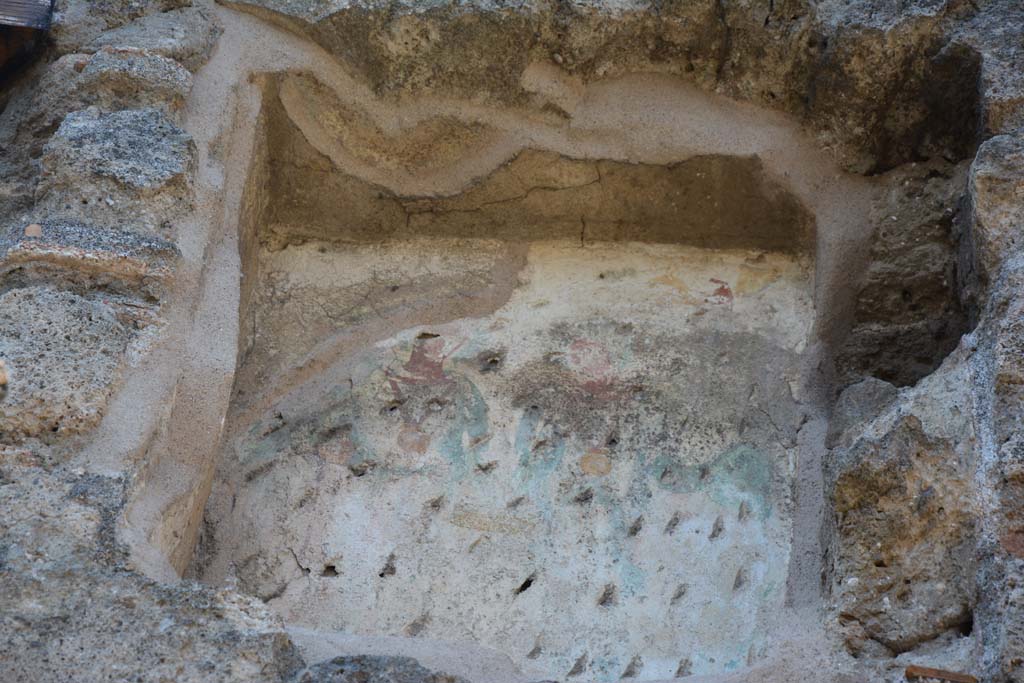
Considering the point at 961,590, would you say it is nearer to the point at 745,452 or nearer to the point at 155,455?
the point at 745,452

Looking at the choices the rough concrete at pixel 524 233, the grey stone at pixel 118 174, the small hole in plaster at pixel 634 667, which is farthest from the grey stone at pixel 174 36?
the small hole in plaster at pixel 634 667

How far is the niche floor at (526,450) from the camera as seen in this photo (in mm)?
2816

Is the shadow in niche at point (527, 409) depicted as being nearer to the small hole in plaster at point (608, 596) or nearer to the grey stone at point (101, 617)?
the small hole in plaster at point (608, 596)

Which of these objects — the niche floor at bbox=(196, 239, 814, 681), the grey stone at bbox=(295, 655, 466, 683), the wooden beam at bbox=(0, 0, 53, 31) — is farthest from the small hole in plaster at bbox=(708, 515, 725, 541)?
the wooden beam at bbox=(0, 0, 53, 31)

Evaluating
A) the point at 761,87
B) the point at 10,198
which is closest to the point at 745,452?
the point at 761,87

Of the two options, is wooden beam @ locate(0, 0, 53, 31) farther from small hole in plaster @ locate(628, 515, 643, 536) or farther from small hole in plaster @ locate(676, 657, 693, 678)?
small hole in plaster @ locate(676, 657, 693, 678)

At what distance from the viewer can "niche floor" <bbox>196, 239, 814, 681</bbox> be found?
2816mm

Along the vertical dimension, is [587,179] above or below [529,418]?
above

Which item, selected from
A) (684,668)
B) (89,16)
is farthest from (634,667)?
(89,16)

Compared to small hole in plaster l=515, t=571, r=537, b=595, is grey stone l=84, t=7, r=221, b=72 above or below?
above

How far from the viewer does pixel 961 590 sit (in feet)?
8.11

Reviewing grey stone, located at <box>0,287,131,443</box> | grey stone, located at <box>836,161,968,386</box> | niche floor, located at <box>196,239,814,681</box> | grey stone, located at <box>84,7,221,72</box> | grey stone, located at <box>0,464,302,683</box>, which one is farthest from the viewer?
grey stone, located at <box>84,7,221,72</box>

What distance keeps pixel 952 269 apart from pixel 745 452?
1.84ft

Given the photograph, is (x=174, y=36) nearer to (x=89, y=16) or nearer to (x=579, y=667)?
(x=89, y=16)
